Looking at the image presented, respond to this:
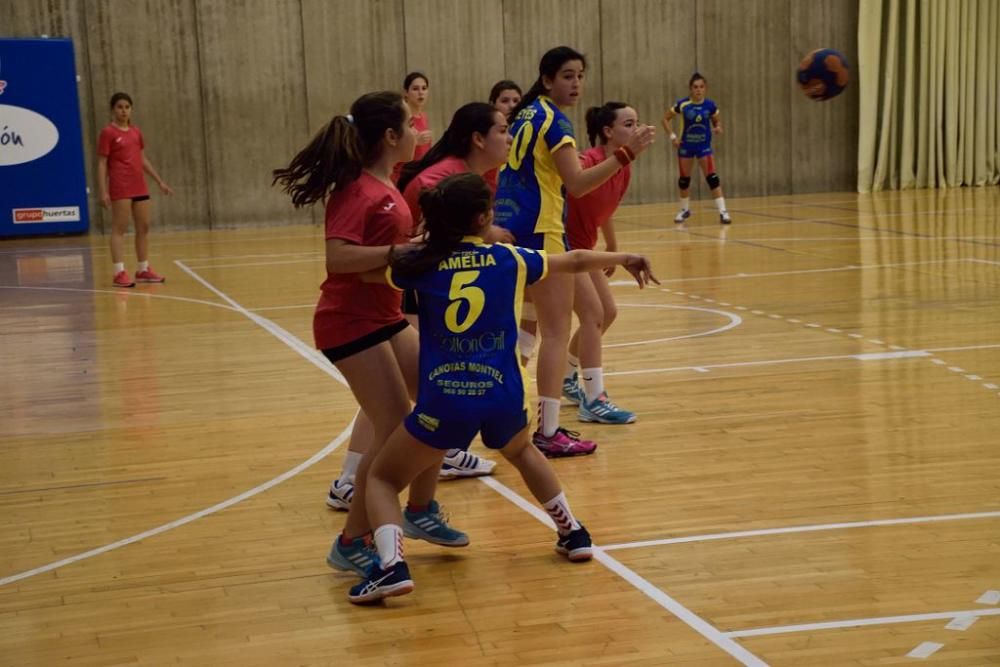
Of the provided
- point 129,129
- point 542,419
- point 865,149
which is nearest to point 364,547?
point 542,419

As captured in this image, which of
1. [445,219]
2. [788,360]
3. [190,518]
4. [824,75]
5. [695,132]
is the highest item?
[824,75]

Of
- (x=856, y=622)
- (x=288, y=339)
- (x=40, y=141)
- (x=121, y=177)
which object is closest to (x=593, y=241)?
(x=856, y=622)

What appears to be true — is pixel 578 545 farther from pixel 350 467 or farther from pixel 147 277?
pixel 147 277

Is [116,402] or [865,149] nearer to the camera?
[116,402]

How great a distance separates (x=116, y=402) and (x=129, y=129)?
5903mm

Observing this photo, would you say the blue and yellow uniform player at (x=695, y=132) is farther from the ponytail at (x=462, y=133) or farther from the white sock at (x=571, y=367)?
the ponytail at (x=462, y=133)

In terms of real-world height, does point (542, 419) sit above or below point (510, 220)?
below

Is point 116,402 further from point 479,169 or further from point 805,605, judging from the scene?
point 805,605

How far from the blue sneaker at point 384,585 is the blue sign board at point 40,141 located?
50.4ft

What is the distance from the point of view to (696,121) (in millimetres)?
17531

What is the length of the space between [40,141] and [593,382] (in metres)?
13.5

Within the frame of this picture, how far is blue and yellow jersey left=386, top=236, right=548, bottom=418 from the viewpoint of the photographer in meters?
3.98

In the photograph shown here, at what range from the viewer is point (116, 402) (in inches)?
293

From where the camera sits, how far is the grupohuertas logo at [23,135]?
58.3 feet
